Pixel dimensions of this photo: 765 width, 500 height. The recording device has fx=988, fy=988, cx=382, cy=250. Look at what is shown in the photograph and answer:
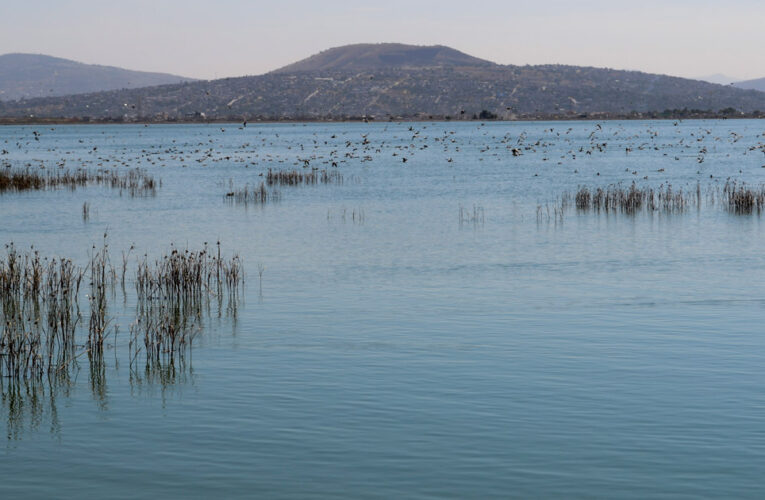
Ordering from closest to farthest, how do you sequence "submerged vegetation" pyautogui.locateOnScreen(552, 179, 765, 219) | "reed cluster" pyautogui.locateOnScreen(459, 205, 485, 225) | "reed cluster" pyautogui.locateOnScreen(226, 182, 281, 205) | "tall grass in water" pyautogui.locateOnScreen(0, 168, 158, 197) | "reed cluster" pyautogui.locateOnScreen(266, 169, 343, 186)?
1. "reed cluster" pyautogui.locateOnScreen(459, 205, 485, 225)
2. "submerged vegetation" pyautogui.locateOnScreen(552, 179, 765, 219)
3. "reed cluster" pyautogui.locateOnScreen(226, 182, 281, 205)
4. "tall grass in water" pyautogui.locateOnScreen(0, 168, 158, 197)
5. "reed cluster" pyautogui.locateOnScreen(266, 169, 343, 186)

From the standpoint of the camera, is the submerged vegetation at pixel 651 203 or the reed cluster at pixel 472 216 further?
the submerged vegetation at pixel 651 203

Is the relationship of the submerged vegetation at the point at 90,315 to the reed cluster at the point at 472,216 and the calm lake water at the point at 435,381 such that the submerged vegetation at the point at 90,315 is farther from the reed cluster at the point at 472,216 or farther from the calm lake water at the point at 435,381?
the reed cluster at the point at 472,216

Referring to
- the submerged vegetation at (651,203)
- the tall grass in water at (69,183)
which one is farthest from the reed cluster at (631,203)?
the tall grass in water at (69,183)

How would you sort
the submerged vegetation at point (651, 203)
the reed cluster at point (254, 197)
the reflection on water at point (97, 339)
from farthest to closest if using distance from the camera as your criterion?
the reed cluster at point (254, 197)
the submerged vegetation at point (651, 203)
the reflection on water at point (97, 339)

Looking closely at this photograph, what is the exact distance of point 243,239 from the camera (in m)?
33.5

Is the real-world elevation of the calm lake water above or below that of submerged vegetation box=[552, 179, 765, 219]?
below

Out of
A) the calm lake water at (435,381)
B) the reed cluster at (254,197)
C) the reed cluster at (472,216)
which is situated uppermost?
the reed cluster at (254,197)

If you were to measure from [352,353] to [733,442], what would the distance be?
707 cm

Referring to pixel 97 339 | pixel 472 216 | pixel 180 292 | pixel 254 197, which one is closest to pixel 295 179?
pixel 254 197

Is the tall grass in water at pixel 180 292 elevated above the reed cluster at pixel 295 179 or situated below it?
below

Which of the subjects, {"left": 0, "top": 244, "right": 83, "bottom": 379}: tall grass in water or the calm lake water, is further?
{"left": 0, "top": 244, "right": 83, "bottom": 379}: tall grass in water

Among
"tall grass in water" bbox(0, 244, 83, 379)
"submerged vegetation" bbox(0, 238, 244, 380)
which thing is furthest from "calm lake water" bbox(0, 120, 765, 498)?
"tall grass in water" bbox(0, 244, 83, 379)

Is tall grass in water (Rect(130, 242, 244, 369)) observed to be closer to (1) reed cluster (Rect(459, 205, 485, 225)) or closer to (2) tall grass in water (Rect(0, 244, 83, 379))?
(2) tall grass in water (Rect(0, 244, 83, 379))

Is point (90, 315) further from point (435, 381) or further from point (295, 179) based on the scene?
point (295, 179)
